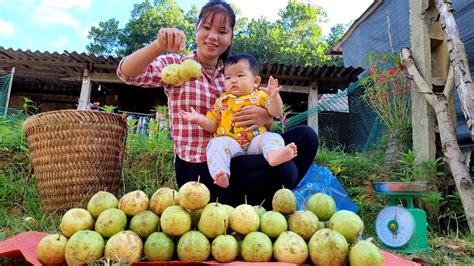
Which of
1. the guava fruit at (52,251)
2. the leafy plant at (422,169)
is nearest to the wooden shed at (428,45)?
the leafy plant at (422,169)

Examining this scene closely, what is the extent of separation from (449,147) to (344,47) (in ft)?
28.7

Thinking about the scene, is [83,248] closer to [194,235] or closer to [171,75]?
[194,235]

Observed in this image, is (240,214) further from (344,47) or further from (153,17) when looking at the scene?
(153,17)

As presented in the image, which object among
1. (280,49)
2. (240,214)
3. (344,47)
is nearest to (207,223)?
(240,214)

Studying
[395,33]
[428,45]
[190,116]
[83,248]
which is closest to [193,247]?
[83,248]

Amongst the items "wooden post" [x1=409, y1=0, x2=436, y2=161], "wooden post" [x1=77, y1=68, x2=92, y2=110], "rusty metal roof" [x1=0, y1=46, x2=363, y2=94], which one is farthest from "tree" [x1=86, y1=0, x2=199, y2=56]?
"wooden post" [x1=409, y1=0, x2=436, y2=161]

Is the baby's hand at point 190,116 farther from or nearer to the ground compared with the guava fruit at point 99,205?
farther from the ground

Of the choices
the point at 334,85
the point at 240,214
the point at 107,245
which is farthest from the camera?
the point at 334,85

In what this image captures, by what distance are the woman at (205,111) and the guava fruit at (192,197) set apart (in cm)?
58

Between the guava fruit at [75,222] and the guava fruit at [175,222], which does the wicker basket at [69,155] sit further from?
the guava fruit at [175,222]

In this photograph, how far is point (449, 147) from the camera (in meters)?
3.07

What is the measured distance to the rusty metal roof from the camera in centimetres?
816

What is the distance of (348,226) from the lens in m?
1.50

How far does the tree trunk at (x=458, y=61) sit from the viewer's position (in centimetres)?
287
